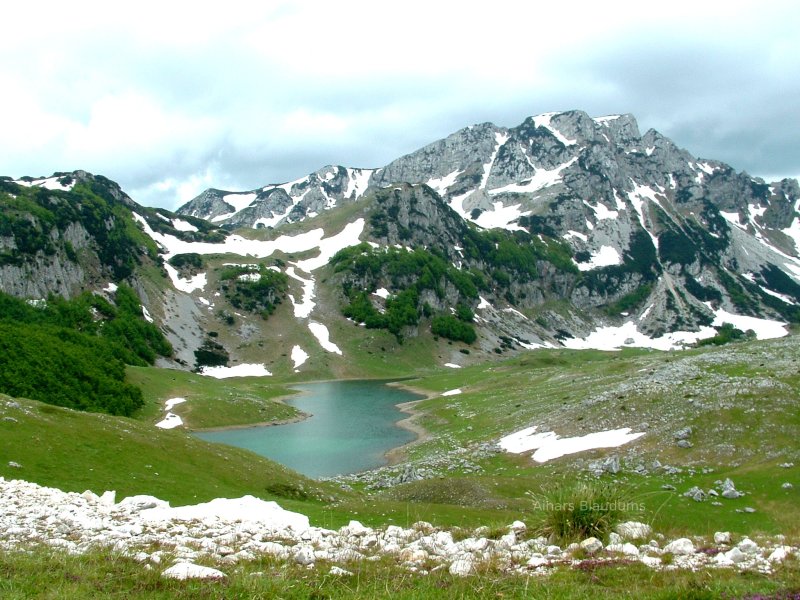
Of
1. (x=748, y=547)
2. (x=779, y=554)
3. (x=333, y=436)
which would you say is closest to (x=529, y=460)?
(x=333, y=436)

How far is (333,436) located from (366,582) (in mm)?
77223

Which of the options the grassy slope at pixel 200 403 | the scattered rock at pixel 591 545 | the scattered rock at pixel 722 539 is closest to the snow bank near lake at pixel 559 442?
the scattered rock at pixel 722 539

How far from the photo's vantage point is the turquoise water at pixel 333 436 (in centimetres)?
→ 6831

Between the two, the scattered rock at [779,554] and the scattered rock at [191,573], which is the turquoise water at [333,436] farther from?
the scattered rock at [779,554]

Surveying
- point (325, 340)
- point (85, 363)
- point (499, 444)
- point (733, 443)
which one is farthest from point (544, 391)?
point (325, 340)

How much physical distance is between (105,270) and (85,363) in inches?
4049

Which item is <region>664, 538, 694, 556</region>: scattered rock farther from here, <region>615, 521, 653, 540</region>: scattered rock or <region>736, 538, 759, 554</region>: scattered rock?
<region>615, 521, 653, 540</region>: scattered rock

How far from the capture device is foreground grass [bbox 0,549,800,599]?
852 centimetres

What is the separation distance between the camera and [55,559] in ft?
34.4

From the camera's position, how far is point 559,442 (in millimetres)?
55750

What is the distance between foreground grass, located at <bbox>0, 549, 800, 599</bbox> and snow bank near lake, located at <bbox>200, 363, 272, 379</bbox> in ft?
519

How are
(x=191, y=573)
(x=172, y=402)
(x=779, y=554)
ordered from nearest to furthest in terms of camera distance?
(x=191, y=573) < (x=779, y=554) < (x=172, y=402)

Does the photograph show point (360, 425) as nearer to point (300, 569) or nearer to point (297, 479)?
point (297, 479)

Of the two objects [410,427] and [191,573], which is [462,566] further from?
[410,427]
